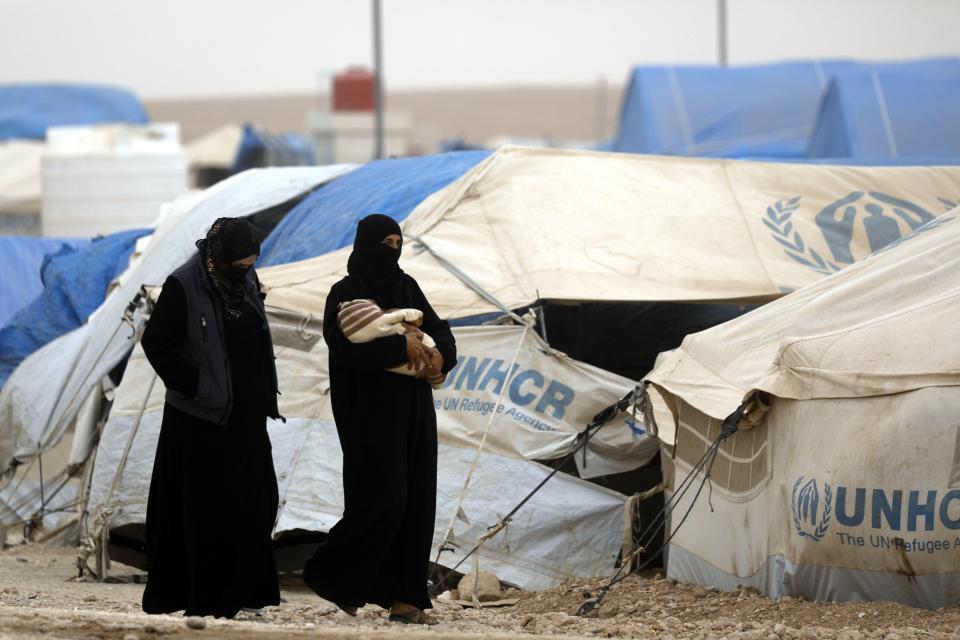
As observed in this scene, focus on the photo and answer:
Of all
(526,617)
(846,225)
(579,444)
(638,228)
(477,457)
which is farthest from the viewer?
(846,225)

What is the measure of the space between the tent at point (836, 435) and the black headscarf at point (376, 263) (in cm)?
137

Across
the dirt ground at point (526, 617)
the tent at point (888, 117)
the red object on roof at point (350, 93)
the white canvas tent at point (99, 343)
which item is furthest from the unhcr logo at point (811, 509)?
the red object on roof at point (350, 93)

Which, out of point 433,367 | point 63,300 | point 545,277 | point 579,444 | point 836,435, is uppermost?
point 433,367

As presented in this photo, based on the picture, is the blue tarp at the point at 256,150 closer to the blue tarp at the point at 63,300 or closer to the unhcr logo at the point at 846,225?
the blue tarp at the point at 63,300

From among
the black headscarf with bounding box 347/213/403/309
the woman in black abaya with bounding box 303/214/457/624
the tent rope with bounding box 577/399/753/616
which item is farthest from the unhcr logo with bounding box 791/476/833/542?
the black headscarf with bounding box 347/213/403/309

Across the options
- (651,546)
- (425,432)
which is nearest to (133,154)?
(651,546)

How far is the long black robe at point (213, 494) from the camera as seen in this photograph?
5301 millimetres

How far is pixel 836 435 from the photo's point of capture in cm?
530

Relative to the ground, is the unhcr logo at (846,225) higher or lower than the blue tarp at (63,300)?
higher

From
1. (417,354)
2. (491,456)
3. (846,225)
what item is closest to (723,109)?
(846,225)

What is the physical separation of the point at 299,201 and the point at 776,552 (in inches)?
217

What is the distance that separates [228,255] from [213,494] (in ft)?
2.66

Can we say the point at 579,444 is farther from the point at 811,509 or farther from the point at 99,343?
the point at 99,343

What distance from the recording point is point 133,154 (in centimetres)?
1510
